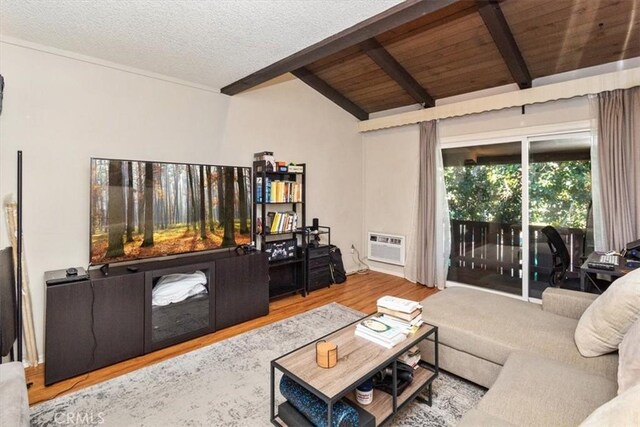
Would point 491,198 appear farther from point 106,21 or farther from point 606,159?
point 106,21

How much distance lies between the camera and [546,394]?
1.31 m


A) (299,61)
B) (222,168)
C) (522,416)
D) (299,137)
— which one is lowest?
(522,416)

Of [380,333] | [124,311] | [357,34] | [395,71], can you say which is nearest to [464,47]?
[395,71]

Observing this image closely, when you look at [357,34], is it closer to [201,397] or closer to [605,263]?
[605,263]

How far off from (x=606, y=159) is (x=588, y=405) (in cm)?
268

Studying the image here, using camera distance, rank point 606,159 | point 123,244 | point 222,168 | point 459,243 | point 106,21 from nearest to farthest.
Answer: point 106,21 < point 123,244 < point 606,159 < point 222,168 < point 459,243

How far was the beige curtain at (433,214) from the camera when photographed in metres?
4.08

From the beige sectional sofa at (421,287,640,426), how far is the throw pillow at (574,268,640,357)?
0.21ft

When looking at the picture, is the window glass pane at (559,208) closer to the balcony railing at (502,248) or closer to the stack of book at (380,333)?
the balcony railing at (502,248)

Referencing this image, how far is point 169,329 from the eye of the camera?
261cm

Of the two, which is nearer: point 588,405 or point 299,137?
point 588,405

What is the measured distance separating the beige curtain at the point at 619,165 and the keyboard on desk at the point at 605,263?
1.94 ft

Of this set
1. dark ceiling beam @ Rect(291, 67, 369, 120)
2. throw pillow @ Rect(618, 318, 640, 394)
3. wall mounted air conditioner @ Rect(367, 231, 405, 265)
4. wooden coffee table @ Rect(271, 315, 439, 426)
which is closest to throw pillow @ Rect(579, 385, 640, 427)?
throw pillow @ Rect(618, 318, 640, 394)

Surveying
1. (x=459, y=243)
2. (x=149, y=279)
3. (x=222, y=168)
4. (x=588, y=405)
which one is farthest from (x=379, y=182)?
(x=588, y=405)
